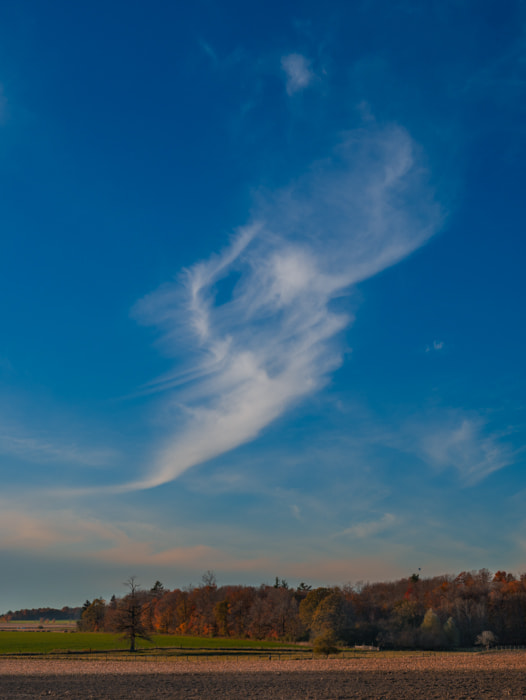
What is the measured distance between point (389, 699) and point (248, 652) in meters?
63.5

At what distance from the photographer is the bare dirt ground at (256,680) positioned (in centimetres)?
4072

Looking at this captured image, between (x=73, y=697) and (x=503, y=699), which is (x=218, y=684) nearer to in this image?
(x=73, y=697)

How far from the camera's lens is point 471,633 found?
412 feet

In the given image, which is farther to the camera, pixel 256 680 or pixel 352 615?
pixel 352 615

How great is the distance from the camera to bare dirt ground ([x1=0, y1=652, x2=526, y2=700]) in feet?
134

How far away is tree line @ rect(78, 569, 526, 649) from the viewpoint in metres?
117

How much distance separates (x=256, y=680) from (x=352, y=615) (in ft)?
279

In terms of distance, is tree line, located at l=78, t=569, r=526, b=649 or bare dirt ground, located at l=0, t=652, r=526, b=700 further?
tree line, located at l=78, t=569, r=526, b=649

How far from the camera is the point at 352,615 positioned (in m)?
127

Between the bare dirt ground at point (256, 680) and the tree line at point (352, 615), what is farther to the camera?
the tree line at point (352, 615)

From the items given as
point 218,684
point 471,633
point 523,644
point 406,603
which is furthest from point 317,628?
point 218,684

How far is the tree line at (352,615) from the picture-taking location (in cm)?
11675

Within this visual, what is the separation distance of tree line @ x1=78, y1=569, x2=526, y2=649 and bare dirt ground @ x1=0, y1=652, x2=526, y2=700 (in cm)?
2080

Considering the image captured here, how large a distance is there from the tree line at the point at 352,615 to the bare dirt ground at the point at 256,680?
2080 cm
